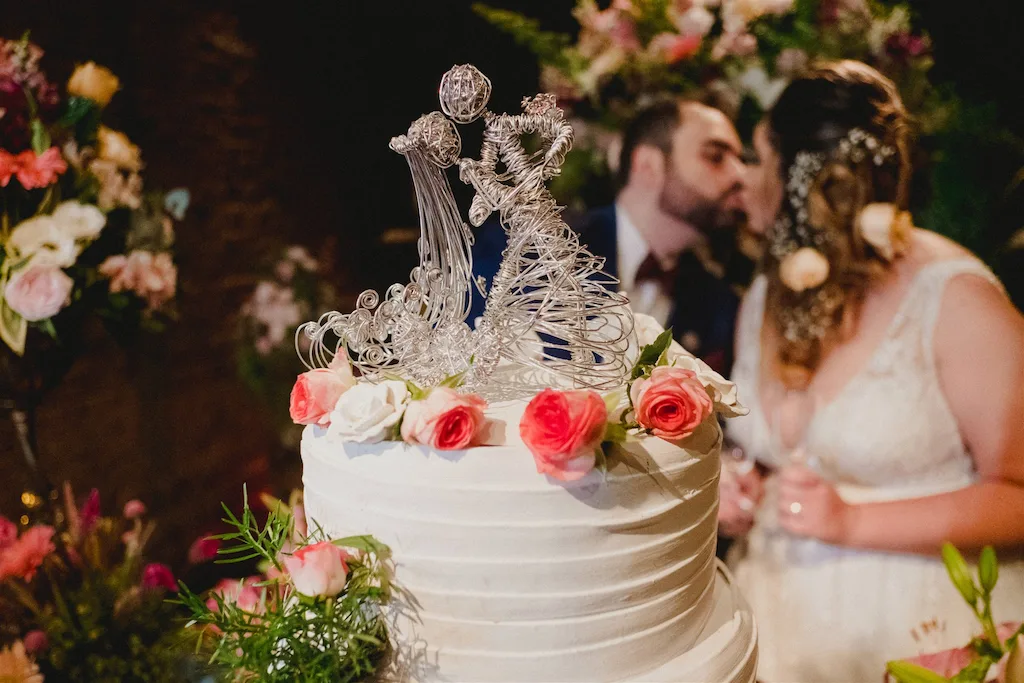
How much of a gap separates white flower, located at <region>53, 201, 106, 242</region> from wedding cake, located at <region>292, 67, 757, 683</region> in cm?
84

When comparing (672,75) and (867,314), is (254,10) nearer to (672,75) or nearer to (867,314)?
(672,75)

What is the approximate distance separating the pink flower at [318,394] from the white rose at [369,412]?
0.09 metres

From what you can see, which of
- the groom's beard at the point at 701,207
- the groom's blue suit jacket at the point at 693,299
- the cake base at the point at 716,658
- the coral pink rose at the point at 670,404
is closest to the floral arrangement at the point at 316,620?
the cake base at the point at 716,658

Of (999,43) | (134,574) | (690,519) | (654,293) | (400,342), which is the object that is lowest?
(134,574)

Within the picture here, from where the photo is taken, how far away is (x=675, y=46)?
256cm

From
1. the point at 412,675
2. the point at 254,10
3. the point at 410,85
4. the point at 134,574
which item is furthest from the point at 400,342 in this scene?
the point at 254,10

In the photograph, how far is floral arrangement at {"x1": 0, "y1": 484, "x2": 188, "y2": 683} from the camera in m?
1.78

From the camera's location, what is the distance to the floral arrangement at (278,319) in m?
3.36

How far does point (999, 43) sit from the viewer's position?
6.71 ft

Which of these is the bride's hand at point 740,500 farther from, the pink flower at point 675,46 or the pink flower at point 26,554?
the pink flower at point 26,554

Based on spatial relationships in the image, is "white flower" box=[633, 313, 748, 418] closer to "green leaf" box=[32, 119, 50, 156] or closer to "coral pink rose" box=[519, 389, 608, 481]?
"coral pink rose" box=[519, 389, 608, 481]

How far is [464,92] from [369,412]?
1.81ft

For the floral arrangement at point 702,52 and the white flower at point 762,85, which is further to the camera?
the white flower at point 762,85

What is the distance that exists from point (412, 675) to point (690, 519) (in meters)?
0.50
